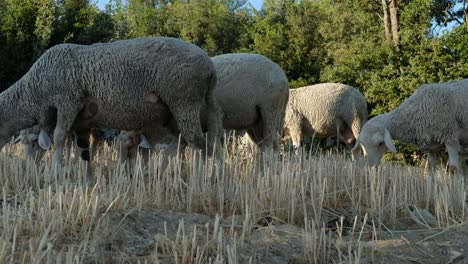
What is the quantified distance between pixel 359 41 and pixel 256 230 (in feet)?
52.1

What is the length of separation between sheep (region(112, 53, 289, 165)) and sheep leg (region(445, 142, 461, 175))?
104 inches

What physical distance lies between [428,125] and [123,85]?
511cm

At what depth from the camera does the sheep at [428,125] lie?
923cm

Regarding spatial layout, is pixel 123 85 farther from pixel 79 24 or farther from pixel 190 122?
pixel 79 24

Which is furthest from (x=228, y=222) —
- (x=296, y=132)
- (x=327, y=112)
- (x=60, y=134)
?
(x=296, y=132)

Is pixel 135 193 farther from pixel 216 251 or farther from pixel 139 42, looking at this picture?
pixel 139 42

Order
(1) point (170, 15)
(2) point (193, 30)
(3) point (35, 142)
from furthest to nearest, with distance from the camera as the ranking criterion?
(1) point (170, 15) → (2) point (193, 30) → (3) point (35, 142)

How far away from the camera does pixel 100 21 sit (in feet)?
62.1

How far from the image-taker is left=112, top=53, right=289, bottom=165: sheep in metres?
8.39

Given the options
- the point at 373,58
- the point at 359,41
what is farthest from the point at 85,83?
the point at 359,41

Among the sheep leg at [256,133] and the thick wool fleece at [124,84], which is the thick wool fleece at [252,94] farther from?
the thick wool fleece at [124,84]

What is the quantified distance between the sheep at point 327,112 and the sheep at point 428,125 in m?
3.82

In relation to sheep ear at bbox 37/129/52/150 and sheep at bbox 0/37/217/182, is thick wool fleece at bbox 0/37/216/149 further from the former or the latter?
sheep ear at bbox 37/129/52/150

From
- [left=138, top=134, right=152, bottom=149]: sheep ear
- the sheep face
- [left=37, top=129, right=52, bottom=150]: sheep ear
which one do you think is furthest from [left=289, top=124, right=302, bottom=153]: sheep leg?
[left=37, top=129, right=52, bottom=150]: sheep ear
